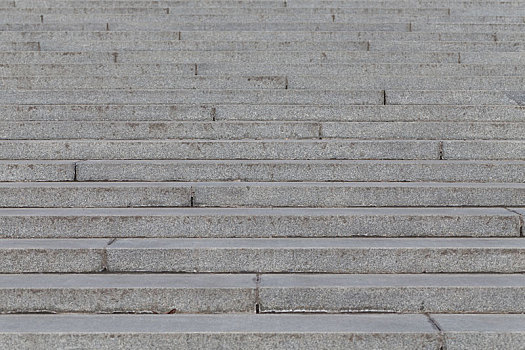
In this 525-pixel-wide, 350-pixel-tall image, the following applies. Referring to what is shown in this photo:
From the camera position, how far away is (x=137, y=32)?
7480mm

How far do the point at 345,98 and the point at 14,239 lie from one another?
334cm

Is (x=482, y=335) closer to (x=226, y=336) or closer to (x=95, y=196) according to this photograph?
(x=226, y=336)

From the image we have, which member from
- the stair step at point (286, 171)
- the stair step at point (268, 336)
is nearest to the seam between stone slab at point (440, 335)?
the stair step at point (268, 336)

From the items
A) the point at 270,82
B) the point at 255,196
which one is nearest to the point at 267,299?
the point at 255,196

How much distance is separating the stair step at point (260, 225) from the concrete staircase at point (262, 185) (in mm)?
13

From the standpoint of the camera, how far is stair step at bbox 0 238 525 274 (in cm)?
396

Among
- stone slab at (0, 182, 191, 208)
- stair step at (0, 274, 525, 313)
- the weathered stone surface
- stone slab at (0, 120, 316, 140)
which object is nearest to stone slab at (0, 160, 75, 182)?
stone slab at (0, 182, 191, 208)

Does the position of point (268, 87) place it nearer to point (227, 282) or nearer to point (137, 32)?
point (137, 32)

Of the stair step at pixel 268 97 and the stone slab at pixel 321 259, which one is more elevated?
the stair step at pixel 268 97

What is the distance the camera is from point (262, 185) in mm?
4652

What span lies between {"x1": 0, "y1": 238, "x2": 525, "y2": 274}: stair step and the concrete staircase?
1 centimetres

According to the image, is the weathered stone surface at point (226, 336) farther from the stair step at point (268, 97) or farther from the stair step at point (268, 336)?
the stair step at point (268, 97)

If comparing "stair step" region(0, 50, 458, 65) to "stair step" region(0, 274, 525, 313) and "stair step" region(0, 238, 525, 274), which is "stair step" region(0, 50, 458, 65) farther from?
"stair step" region(0, 274, 525, 313)

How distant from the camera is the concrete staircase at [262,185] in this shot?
11.9 ft
